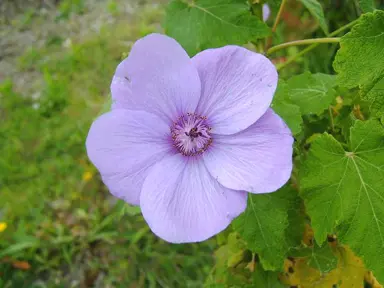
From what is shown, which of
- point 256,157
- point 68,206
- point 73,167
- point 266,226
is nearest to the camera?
point 256,157

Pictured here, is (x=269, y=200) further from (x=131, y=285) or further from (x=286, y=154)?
(x=131, y=285)

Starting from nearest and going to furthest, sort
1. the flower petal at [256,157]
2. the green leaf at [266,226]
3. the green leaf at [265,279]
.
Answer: the flower petal at [256,157] < the green leaf at [266,226] < the green leaf at [265,279]

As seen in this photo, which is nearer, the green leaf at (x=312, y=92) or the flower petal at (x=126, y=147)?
the flower petal at (x=126, y=147)

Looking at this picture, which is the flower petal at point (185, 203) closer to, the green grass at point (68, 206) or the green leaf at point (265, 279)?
the green leaf at point (265, 279)

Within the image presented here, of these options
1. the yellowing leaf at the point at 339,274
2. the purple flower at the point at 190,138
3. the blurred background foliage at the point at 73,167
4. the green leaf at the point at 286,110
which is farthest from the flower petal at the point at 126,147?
the blurred background foliage at the point at 73,167

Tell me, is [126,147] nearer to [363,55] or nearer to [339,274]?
[363,55]

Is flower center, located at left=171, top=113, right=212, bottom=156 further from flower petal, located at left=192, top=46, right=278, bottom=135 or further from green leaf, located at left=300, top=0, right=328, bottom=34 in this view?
green leaf, located at left=300, top=0, right=328, bottom=34

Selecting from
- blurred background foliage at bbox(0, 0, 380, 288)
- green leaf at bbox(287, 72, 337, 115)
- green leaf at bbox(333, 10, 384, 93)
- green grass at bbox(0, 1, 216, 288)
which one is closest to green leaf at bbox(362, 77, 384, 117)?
green leaf at bbox(333, 10, 384, 93)

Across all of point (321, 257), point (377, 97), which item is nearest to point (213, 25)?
point (377, 97)
